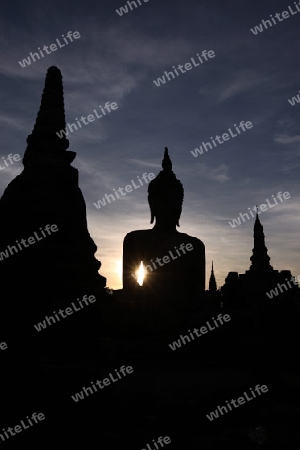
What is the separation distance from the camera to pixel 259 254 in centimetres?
3117

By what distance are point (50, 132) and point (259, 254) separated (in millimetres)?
23800

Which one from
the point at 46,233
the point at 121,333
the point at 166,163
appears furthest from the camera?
the point at 46,233

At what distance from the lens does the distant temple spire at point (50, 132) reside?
11.3m

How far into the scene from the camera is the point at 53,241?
9.98m

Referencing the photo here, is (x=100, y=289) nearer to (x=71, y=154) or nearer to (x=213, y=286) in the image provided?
(x=71, y=154)

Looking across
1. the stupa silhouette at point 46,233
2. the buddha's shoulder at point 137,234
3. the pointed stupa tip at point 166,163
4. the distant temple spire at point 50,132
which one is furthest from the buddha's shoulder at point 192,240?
the distant temple spire at point 50,132

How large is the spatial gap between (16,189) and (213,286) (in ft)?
122

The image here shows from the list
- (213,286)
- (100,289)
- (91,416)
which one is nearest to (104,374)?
(91,416)

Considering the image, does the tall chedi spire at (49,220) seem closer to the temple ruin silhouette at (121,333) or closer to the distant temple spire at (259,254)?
the temple ruin silhouette at (121,333)

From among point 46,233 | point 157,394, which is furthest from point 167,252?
point 46,233

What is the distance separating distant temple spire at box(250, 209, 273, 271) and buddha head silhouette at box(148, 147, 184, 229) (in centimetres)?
2439

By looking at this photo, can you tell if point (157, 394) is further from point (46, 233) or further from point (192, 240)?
point (46, 233)

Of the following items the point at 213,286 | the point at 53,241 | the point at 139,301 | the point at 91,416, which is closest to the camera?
the point at 91,416

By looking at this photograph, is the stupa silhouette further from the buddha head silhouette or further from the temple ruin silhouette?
the buddha head silhouette
